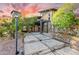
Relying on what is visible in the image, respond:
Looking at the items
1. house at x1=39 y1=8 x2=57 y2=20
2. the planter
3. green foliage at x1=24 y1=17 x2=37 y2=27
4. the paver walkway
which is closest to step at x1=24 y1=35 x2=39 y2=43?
the paver walkway

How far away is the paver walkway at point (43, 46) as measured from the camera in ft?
6.07

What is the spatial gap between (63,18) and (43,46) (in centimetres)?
47

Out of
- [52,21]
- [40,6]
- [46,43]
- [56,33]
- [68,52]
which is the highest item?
[40,6]

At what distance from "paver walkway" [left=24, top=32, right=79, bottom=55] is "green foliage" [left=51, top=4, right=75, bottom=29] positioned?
0.74 ft

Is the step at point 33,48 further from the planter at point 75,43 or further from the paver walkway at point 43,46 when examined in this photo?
the planter at point 75,43

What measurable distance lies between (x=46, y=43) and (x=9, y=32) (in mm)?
515

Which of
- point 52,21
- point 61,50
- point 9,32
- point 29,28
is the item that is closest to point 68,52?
point 61,50

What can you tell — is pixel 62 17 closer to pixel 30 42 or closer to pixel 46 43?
pixel 46 43

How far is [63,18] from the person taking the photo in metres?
1.90

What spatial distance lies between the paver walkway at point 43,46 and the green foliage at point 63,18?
227 mm

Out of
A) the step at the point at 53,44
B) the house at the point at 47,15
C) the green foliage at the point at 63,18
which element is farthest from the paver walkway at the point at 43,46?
the green foliage at the point at 63,18

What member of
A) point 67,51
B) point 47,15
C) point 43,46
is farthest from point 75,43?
point 47,15

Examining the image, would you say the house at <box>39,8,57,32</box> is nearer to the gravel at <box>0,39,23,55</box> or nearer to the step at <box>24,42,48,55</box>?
the step at <box>24,42,48,55</box>

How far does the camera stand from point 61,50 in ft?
6.09
